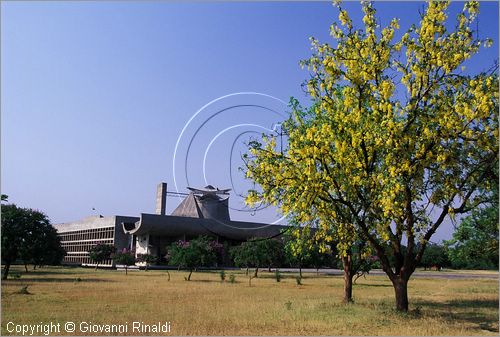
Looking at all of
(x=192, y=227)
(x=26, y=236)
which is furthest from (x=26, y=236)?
(x=192, y=227)

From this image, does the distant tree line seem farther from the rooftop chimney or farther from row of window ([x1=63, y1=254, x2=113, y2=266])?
the rooftop chimney

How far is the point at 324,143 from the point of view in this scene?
1938 centimetres

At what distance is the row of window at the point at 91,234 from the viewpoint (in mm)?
139625

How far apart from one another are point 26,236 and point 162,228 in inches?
2701

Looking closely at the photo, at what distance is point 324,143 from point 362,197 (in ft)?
9.76

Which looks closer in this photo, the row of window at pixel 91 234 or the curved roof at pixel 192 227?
the curved roof at pixel 192 227

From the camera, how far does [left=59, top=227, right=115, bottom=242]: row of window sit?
140 metres

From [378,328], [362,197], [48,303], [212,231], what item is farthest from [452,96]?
[212,231]

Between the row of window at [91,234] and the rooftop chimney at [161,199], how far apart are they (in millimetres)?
20674

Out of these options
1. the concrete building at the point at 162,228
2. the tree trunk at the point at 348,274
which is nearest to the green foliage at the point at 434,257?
the concrete building at the point at 162,228

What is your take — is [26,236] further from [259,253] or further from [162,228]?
[162,228]

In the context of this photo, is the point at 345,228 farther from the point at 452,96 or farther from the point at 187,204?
the point at 187,204

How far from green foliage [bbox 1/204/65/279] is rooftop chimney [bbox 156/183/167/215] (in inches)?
3694

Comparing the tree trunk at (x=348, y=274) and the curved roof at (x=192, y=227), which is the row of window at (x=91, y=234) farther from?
the tree trunk at (x=348, y=274)
